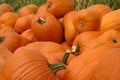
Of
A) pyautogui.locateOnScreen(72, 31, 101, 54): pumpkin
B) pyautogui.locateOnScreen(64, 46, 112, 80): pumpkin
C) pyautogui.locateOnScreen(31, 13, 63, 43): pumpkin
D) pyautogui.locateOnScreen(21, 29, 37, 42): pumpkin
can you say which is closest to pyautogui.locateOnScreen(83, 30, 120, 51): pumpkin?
pyautogui.locateOnScreen(72, 31, 101, 54): pumpkin

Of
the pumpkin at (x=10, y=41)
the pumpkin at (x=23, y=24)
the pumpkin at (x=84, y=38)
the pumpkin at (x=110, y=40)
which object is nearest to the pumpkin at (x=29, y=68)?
the pumpkin at (x=110, y=40)

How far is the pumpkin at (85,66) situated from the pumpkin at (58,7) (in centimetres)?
126

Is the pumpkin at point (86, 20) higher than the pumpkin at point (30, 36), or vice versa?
the pumpkin at point (86, 20)

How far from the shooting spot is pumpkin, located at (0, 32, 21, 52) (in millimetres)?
2580

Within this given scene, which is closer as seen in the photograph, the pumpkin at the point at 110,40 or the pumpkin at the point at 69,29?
the pumpkin at the point at 110,40

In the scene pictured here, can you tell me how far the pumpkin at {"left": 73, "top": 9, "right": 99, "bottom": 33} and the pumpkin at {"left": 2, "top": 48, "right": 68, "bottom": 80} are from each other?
0.80 meters

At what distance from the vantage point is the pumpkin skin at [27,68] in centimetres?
158

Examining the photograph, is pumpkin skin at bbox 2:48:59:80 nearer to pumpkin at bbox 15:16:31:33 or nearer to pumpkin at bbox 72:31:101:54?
pumpkin at bbox 72:31:101:54

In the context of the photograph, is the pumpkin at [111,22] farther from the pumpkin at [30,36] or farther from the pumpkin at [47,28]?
the pumpkin at [30,36]

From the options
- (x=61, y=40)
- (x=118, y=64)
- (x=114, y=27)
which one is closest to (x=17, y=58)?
(x=118, y=64)

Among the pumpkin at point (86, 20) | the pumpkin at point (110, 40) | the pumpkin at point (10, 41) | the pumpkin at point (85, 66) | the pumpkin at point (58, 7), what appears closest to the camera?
the pumpkin at point (85, 66)

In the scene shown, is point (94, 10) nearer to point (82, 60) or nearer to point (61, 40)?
point (61, 40)

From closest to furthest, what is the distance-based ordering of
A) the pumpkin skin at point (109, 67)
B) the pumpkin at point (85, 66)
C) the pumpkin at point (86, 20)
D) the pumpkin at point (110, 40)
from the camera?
1. the pumpkin skin at point (109, 67)
2. the pumpkin at point (85, 66)
3. the pumpkin at point (110, 40)
4. the pumpkin at point (86, 20)

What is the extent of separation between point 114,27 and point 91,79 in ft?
2.47
